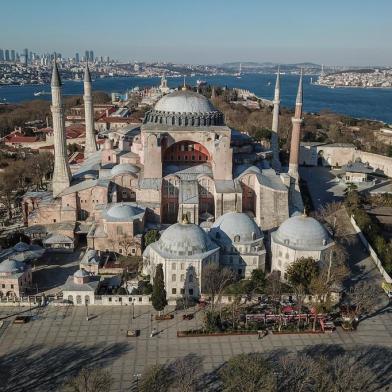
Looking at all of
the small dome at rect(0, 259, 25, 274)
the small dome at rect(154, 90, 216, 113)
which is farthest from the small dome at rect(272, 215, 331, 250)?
the small dome at rect(0, 259, 25, 274)

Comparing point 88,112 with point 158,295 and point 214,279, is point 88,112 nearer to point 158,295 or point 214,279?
point 214,279

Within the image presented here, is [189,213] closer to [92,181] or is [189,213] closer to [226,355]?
[92,181]

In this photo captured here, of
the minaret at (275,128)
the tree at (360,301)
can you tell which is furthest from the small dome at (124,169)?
the tree at (360,301)

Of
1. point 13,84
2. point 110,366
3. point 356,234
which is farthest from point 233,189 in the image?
point 13,84

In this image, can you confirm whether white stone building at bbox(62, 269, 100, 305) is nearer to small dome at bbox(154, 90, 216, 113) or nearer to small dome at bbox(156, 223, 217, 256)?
small dome at bbox(156, 223, 217, 256)

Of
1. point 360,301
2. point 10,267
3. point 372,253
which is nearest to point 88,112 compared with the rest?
point 10,267

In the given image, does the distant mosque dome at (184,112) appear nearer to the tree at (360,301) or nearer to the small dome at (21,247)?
the small dome at (21,247)
